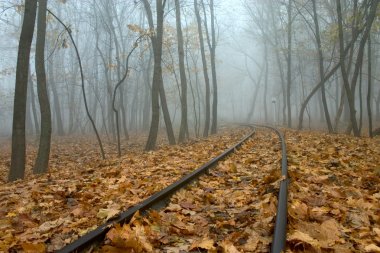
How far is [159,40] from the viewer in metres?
13.8

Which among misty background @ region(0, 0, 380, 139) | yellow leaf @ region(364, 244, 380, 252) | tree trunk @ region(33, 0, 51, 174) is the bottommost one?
yellow leaf @ region(364, 244, 380, 252)

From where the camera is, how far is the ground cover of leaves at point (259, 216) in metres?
3.24

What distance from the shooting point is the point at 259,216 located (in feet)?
13.5

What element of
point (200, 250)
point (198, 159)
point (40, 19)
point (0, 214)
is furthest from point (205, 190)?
point (40, 19)

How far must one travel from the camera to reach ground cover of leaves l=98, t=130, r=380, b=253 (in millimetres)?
3240

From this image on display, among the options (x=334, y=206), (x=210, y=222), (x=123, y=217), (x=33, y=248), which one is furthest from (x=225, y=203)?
(x=33, y=248)

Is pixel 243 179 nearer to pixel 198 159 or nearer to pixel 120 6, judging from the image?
pixel 198 159

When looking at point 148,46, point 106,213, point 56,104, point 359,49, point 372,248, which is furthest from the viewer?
point 56,104

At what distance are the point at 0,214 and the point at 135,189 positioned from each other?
1.91 m

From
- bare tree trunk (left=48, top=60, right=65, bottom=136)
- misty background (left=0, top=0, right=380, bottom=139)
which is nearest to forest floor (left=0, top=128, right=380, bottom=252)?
misty background (left=0, top=0, right=380, bottom=139)

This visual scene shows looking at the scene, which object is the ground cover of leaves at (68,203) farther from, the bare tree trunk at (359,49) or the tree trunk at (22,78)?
the bare tree trunk at (359,49)

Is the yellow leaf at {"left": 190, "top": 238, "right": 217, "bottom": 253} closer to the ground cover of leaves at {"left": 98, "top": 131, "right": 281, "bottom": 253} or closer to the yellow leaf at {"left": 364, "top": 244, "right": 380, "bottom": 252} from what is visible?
the ground cover of leaves at {"left": 98, "top": 131, "right": 281, "bottom": 253}

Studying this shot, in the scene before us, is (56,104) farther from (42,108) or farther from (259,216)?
(259,216)

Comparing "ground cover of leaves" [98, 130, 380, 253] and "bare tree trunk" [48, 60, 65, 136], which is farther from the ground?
"bare tree trunk" [48, 60, 65, 136]
